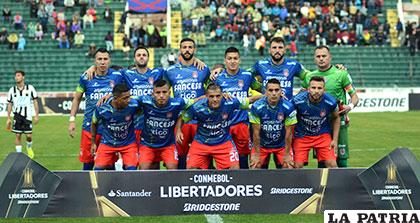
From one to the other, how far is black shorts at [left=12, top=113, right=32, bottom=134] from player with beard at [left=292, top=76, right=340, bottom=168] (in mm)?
8753

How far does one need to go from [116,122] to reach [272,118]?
2289 mm

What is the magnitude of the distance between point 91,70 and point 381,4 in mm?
36126

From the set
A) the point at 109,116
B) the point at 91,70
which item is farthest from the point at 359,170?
the point at 91,70

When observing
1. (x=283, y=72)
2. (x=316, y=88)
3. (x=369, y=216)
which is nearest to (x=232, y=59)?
(x=283, y=72)

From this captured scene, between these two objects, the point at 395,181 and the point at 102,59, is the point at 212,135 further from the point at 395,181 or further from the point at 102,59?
the point at 395,181

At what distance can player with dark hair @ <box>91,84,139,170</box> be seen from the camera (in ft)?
38.4

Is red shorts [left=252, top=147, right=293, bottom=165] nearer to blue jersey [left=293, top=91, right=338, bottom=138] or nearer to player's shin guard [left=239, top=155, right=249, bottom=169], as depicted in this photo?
blue jersey [left=293, top=91, right=338, bottom=138]

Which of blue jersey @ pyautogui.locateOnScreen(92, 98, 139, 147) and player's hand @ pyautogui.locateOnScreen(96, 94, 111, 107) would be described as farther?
player's hand @ pyautogui.locateOnScreen(96, 94, 111, 107)

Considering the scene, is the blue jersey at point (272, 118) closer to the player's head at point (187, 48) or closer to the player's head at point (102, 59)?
the player's head at point (187, 48)

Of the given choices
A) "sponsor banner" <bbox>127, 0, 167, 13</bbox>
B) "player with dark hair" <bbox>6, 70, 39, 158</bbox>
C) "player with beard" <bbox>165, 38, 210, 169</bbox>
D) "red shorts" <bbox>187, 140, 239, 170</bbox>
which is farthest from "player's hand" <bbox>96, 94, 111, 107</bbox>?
"sponsor banner" <bbox>127, 0, 167, 13</bbox>

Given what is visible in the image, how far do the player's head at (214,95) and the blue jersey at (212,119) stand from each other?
111mm

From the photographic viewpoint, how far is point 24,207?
987 cm

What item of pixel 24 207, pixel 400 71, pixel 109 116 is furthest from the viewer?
pixel 400 71

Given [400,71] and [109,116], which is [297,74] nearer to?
[109,116]
